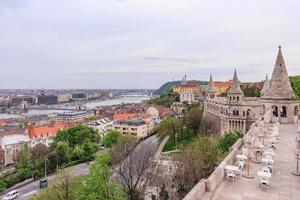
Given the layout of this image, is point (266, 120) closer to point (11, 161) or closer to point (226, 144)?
point (226, 144)

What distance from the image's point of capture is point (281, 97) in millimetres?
21453

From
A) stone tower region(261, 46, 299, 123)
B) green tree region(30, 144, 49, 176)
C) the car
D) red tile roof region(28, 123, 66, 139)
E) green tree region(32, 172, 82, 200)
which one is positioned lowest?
the car

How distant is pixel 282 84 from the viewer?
21.6 m

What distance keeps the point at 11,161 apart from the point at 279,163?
4954 cm

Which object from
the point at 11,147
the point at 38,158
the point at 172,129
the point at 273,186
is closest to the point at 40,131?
the point at 11,147

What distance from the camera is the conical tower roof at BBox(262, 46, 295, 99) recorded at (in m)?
21.4

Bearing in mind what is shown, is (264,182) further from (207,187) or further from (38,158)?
(38,158)

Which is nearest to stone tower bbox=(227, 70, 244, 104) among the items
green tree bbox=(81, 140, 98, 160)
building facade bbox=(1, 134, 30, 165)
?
green tree bbox=(81, 140, 98, 160)

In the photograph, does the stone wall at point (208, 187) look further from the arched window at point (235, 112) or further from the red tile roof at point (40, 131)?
the red tile roof at point (40, 131)

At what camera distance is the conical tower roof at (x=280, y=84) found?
21447 mm

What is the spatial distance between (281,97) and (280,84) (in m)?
0.84

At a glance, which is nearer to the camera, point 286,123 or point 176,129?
point 286,123

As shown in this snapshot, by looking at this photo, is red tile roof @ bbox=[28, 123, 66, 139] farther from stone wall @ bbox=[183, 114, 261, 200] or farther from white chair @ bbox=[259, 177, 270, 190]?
white chair @ bbox=[259, 177, 270, 190]

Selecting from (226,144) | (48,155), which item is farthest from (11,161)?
(226,144)
